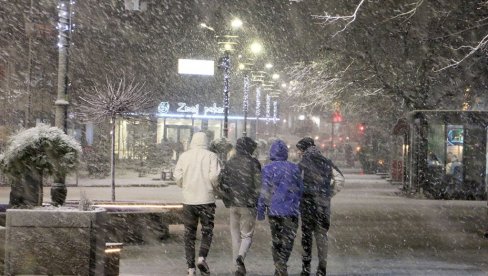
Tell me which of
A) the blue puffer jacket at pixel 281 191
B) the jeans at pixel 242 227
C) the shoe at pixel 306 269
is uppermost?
the blue puffer jacket at pixel 281 191

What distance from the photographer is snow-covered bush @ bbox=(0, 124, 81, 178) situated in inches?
390

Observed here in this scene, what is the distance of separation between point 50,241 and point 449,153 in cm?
2173

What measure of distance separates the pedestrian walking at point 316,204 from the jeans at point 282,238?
1.49 feet

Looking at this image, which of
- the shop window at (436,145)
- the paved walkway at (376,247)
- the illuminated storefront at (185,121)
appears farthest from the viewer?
the illuminated storefront at (185,121)

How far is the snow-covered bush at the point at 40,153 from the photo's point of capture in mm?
9906

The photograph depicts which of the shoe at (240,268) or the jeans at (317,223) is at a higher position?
the jeans at (317,223)

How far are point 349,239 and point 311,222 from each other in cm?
538

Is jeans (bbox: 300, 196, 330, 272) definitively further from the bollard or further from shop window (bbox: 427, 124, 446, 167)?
shop window (bbox: 427, 124, 446, 167)

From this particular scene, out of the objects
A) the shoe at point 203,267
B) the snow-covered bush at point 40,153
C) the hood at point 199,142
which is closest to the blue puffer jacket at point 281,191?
the shoe at point 203,267

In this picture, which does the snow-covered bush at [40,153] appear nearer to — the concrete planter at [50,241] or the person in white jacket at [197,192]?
the concrete planter at [50,241]

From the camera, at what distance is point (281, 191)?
399 inches

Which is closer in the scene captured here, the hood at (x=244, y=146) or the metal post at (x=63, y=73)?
the hood at (x=244, y=146)

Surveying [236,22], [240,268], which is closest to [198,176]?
[240,268]

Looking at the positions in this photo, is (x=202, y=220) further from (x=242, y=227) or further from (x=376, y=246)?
(x=376, y=246)
